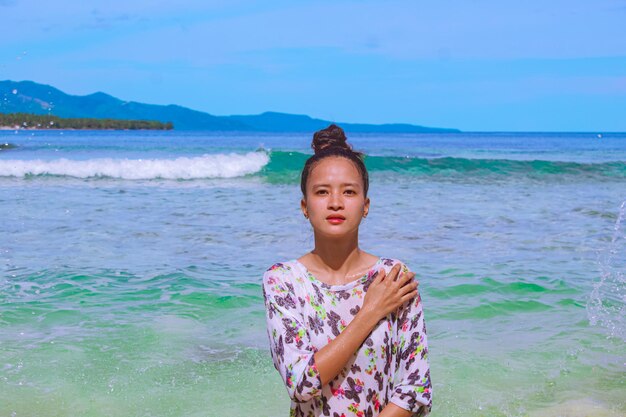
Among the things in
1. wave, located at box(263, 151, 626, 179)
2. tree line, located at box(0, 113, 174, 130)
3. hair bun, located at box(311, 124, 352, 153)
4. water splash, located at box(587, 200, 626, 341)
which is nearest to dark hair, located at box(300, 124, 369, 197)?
hair bun, located at box(311, 124, 352, 153)

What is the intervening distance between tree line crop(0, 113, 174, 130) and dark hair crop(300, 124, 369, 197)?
79.0 meters

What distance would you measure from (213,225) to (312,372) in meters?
9.53

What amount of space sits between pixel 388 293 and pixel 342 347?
0.21 m

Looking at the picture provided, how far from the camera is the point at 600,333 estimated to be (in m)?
6.22

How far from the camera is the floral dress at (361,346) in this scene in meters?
2.39

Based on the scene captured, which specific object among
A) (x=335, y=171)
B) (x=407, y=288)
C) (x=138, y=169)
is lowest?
(x=138, y=169)

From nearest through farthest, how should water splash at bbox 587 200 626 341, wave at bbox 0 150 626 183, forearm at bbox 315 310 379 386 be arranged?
forearm at bbox 315 310 379 386
water splash at bbox 587 200 626 341
wave at bbox 0 150 626 183

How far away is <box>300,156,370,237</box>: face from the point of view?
8.13 ft

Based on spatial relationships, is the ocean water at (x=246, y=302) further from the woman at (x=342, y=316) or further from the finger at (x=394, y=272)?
the finger at (x=394, y=272)

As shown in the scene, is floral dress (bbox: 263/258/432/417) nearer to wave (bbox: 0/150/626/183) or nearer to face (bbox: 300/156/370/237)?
face (bbox: 300/156/370/237)

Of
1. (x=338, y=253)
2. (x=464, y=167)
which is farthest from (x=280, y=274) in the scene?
(x=464, y=167)

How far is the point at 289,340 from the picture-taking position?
2350 millimetres

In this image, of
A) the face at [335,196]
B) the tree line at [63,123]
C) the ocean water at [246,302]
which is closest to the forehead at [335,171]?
the face at [335,196]

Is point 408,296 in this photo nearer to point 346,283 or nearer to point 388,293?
point 388,293
